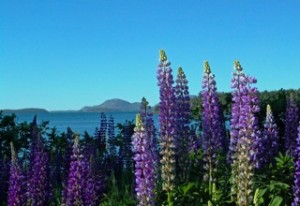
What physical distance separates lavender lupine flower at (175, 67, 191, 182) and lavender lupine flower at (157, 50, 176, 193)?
0.52 ft

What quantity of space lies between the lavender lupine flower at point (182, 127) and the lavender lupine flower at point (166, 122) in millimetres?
157

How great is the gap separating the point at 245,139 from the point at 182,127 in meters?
1.40

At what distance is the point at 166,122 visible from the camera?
6.64 m

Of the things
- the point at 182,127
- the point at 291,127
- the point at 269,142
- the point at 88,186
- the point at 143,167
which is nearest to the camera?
the point at 143,167

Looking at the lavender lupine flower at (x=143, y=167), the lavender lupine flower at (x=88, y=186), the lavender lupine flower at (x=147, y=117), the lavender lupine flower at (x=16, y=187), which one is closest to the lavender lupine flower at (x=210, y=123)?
the lavender lupine flower at (x=147, y=117)

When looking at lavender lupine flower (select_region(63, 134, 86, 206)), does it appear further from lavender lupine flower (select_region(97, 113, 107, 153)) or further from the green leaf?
lavender lupine flower (select_region(97, 113, 107, 153))

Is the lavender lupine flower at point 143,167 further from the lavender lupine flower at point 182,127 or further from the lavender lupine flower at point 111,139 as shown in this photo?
the lavender lupine flower at point 111,139

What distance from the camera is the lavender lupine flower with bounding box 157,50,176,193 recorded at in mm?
6430

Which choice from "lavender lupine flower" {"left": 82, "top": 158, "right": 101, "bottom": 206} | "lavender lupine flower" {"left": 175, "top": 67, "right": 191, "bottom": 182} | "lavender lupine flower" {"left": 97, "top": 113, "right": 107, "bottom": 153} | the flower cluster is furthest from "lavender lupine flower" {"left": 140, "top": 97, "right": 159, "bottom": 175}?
"lavender lupine flower" {"left": 97, "top": 113, "right": 107, "bottom": 153}

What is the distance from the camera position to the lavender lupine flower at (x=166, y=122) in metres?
6.43

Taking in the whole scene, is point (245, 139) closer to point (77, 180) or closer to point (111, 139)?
point (77, 180)

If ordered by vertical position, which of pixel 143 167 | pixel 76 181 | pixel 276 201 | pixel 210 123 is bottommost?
pixel 276 201

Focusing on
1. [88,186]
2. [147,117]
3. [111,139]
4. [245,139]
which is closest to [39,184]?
[88,186]

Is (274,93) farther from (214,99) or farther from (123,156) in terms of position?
(214,99)
